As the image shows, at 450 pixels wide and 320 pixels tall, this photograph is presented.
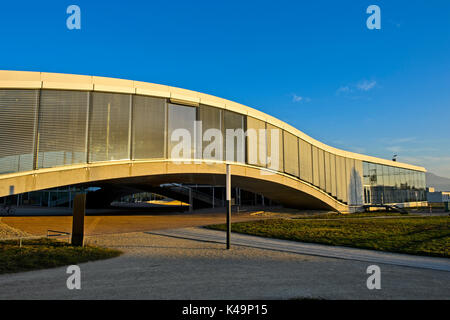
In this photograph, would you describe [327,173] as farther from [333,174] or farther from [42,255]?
[42,255]

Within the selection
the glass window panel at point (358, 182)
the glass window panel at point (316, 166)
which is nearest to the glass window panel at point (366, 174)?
the glass window panel at point (358, 182)

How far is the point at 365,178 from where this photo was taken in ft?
160

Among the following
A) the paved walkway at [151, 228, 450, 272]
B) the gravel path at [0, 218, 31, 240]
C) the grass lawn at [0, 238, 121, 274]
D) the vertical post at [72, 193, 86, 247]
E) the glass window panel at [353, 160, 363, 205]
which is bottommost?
the paved walkway at [151, 228, 450, 272]

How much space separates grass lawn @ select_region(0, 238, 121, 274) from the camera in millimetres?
9047

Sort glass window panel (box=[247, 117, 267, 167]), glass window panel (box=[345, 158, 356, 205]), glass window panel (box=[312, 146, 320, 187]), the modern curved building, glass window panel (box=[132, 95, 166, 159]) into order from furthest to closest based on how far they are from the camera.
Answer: glass window panel (box=[345, 158, 356, 205])
glass window panel (box=[312, 146, 320, 187])
glass window panel (box=[247, 117, 267, 167])
glass window panel (box=[132, 95, 166, 159])
the modern curved building

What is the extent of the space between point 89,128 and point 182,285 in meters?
16.2

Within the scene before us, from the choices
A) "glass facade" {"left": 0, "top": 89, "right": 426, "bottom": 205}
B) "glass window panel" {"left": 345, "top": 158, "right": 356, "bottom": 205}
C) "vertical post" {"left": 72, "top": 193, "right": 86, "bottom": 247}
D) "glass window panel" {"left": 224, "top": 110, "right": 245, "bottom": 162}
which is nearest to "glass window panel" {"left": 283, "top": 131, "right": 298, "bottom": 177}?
"glass facade" {"left": 0, "top": 89, "right": 426, "bottom": 205}

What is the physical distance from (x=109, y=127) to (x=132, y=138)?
5.68 ft

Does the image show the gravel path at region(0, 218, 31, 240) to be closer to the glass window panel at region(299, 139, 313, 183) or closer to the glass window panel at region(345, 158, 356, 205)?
the glass window panel at region(299, 139, 313, 183)

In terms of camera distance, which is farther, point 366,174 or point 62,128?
point 366,174

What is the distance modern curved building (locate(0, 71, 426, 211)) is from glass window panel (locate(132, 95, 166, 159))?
72 millimetres

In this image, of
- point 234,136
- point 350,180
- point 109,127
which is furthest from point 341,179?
point 109,127

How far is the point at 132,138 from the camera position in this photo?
21.9 meters

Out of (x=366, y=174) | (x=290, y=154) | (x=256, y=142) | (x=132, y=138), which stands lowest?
(x=366, y=174)
